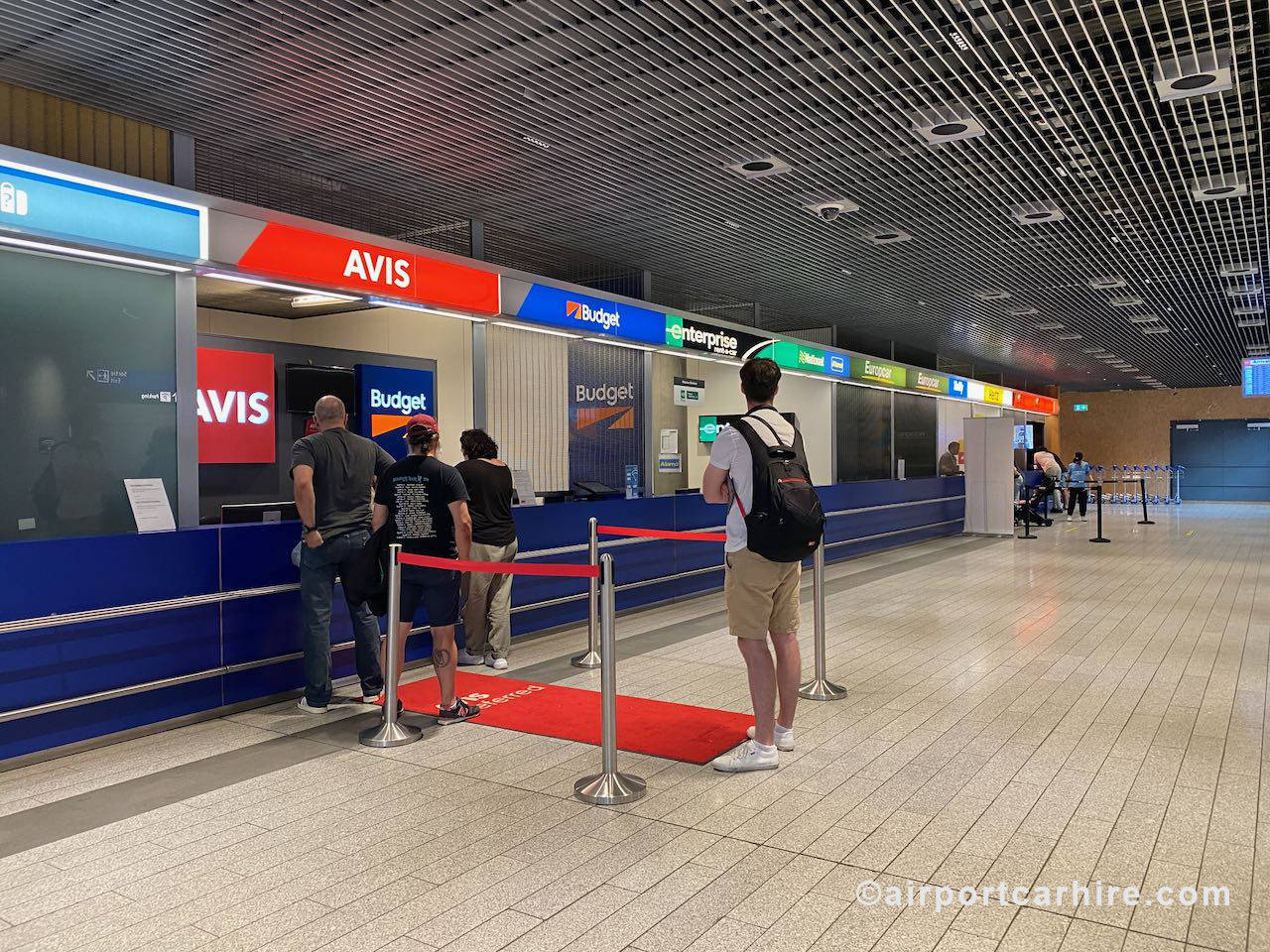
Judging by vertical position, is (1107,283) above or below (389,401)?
above

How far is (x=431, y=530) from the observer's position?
4.45m

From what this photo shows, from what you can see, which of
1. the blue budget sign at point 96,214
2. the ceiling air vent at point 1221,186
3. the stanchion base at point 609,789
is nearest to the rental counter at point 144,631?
the blue budget sign at point 96,214

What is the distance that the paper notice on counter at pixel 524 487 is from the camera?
6887 millimetres

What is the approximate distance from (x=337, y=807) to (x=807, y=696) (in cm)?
256

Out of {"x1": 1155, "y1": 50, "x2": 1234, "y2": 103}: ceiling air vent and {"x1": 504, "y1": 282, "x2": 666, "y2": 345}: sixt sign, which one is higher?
{"x1": 1155, "y1": 50, "x2": 1234, "y2": 103}: ceiling air vent

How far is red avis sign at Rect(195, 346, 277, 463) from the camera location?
6.75 meters

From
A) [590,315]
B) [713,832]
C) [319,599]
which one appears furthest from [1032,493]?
[713,832]

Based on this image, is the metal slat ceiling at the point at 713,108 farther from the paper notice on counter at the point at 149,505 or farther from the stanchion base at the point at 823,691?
the stanchion base at the point at 823,691

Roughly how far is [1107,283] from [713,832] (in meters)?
9.32

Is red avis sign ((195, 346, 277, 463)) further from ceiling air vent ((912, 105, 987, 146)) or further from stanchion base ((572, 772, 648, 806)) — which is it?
ceiling air vent ((912, 105, 987, 146))

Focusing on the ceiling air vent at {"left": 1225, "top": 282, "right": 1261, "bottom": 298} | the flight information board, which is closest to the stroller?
the flight information board

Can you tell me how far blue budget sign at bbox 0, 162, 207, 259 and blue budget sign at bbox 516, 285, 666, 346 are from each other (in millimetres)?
2603

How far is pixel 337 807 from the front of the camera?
339 cm

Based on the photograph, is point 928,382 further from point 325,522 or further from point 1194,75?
point 325,522
